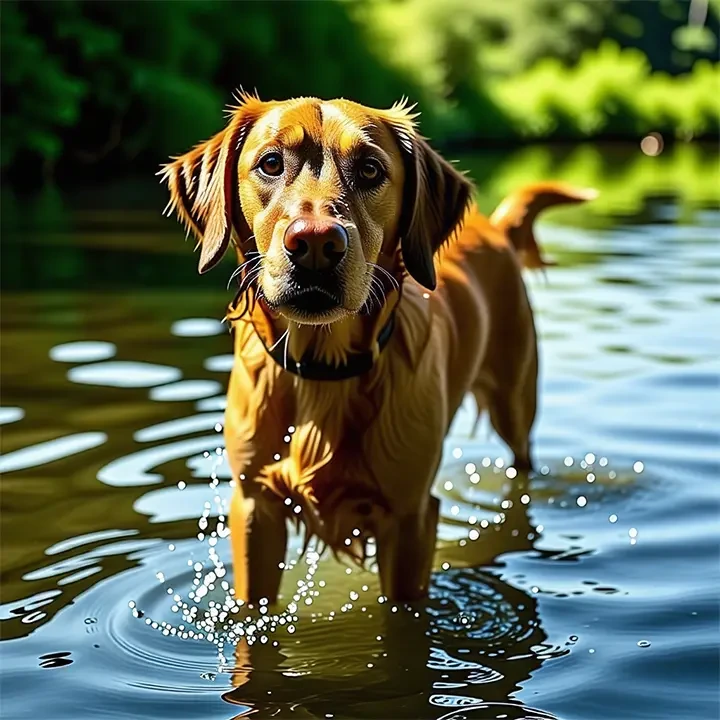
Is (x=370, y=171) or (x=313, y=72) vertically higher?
(x=313, y=72)

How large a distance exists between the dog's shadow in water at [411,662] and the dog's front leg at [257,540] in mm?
213

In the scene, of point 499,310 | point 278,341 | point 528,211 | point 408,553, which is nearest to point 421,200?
point 278,341

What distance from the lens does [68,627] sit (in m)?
4.52

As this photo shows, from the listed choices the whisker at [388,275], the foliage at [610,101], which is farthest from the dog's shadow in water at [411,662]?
the foliage at [610,101]

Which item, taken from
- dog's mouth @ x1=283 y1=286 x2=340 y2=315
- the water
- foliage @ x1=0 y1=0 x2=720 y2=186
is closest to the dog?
dog's mouth @ x1=283 y1=286 x2=340 y2=315

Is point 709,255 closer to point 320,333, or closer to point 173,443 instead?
point 173,443

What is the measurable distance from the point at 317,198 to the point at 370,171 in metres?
0.27

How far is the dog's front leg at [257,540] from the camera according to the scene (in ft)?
14.1

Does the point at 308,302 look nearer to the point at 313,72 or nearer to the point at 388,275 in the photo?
the point at 388,275

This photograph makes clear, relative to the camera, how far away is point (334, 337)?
4.17 m

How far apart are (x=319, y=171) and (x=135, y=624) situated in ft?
5.86

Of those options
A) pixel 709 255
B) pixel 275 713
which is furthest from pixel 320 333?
pixel 709 255

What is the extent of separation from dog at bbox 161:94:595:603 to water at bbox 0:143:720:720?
0.37 metres

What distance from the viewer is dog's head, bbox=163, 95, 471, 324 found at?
365 cm
